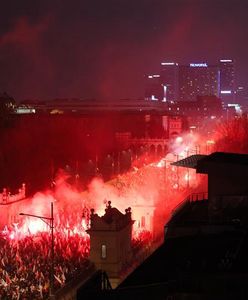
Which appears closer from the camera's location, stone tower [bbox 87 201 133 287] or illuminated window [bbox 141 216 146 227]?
stone tower [bbox 87 201 133 287]

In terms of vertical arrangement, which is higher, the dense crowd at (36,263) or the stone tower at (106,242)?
the stone tower at (106,242)

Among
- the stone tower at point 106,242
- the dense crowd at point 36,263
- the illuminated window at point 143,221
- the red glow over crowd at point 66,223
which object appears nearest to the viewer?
the dense crowd at point 36,263

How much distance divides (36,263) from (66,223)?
744 centimetres

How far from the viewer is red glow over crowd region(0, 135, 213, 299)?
22812 millimetres

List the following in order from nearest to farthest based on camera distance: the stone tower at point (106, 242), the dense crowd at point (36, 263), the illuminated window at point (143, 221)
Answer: the dense crowd at point (36, 263) < the stone tower at point (106, 242) < the illuminated window at point (143, 221)

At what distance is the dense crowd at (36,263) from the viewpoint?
856 inches

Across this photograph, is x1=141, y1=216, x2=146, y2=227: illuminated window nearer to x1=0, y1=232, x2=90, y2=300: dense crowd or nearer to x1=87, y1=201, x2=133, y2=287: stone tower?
x1=0, y1=232, x2=90, y2=300: dense crowd

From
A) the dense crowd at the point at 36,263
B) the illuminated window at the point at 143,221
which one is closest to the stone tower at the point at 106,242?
the dense crowd at the point at 36,263

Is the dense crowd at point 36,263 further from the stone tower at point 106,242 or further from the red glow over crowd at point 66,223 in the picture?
the stone tower at point 106,242

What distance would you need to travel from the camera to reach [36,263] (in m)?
24.2

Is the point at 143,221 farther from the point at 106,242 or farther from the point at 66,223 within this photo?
the point at 106,242

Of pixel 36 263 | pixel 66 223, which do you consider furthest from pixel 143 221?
pixel 36 263

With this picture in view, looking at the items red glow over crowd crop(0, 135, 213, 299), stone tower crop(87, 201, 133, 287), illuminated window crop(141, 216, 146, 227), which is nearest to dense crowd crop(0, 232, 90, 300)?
red glow over crowd crop(0, 135, 213, 299)

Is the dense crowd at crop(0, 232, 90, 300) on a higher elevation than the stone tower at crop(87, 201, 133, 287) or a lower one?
lower
